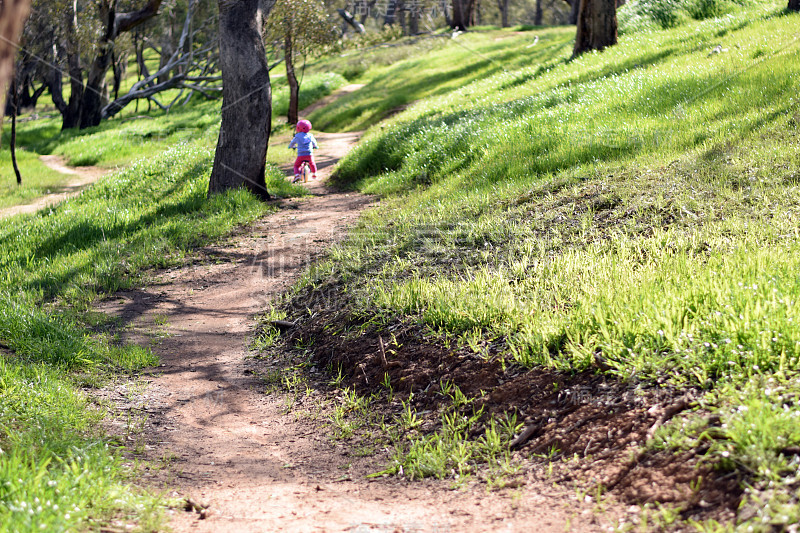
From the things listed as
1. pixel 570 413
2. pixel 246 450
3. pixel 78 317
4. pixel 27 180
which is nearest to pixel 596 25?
pixel 78 317

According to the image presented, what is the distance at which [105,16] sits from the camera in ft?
63.9

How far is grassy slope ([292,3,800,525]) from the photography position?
10.7ft

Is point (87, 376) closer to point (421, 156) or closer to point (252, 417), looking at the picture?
point (252, 417)

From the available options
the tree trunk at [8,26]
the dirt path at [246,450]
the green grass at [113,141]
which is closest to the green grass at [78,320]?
the dirt path at [246,450]

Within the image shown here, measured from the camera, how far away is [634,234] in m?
5.53

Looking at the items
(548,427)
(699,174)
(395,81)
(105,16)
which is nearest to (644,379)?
(548,427)

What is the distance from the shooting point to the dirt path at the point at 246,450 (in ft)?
9.68

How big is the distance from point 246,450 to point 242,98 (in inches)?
301

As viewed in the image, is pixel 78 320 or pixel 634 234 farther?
pixel 78 320

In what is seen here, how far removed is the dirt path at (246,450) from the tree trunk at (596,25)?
11.0 meters

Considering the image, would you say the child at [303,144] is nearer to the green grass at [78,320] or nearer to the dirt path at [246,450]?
the green grass at [78,320]

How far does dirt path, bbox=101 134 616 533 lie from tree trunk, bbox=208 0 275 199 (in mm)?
3272

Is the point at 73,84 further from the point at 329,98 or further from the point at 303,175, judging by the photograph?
the point at 303,175

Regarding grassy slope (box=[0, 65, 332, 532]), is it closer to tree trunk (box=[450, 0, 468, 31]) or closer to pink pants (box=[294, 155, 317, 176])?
pink pants (box=[294, 155, 317, 176])
